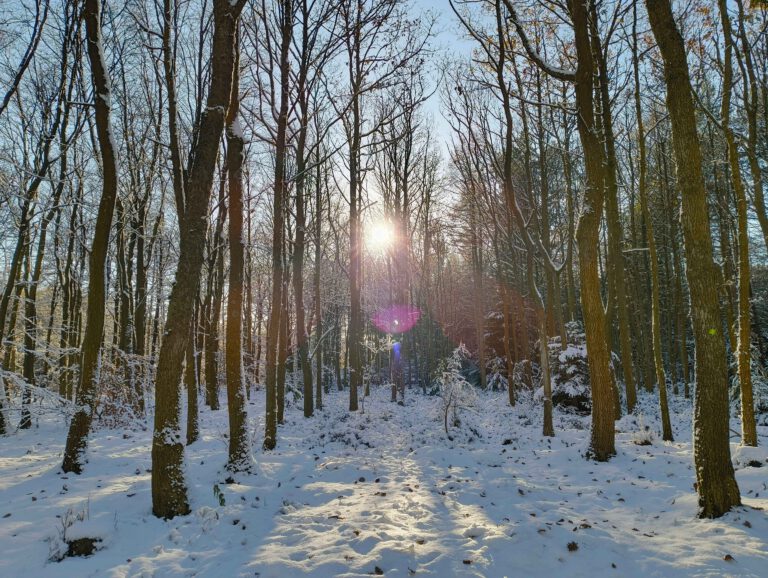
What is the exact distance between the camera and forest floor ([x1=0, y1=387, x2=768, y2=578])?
3.83 metres

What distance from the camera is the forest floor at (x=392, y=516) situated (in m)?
3.83

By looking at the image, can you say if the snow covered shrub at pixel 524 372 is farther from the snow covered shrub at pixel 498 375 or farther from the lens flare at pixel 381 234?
the lens flare at pixel 381 234

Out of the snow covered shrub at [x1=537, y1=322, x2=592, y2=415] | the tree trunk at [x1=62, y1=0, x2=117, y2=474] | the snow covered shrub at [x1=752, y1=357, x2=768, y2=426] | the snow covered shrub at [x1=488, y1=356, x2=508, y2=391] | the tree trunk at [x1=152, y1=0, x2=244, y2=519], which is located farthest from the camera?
the snow covered shrub at [x1=488, y1=356, x2=508, y2=391]

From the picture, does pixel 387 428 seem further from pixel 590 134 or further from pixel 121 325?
pixel 121 325

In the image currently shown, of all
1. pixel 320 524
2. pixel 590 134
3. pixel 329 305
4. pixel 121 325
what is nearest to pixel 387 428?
pixel 320 524

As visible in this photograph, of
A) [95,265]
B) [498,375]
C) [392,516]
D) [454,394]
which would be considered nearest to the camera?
[392,516]

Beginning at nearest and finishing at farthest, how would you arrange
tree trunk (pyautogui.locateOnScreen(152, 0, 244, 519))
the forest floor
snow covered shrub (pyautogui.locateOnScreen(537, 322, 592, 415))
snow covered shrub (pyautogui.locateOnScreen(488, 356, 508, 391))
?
1. the forest floor
2. tree trunk (pyautogui.locateOnScreen(152, 0, 244, 519))
3. snow covered shrub (pyautogui.locateOnScreen(537, 322, 592, 415))
4. snow covered shrub (pyautogui.locateOnScreen(488, 356, 508, 391))

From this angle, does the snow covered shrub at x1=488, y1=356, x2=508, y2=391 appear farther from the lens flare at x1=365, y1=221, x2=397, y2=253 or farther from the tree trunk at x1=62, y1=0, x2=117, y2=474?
the tree trunk at x1=62, y1=0, x2=117, y2=474

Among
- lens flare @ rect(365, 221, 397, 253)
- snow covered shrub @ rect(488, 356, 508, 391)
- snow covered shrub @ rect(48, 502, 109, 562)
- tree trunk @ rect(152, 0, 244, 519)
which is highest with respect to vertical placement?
lens flare @ rect(365, 221, 397, 253)

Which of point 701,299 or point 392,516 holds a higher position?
point 701,299

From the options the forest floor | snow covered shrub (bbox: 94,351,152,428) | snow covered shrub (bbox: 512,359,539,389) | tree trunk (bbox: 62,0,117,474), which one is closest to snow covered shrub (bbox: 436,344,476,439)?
the forest floor

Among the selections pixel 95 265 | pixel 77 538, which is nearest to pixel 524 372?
pixel 95 265

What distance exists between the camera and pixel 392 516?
5176 millimetres

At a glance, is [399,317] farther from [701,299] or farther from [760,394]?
[701,299]
